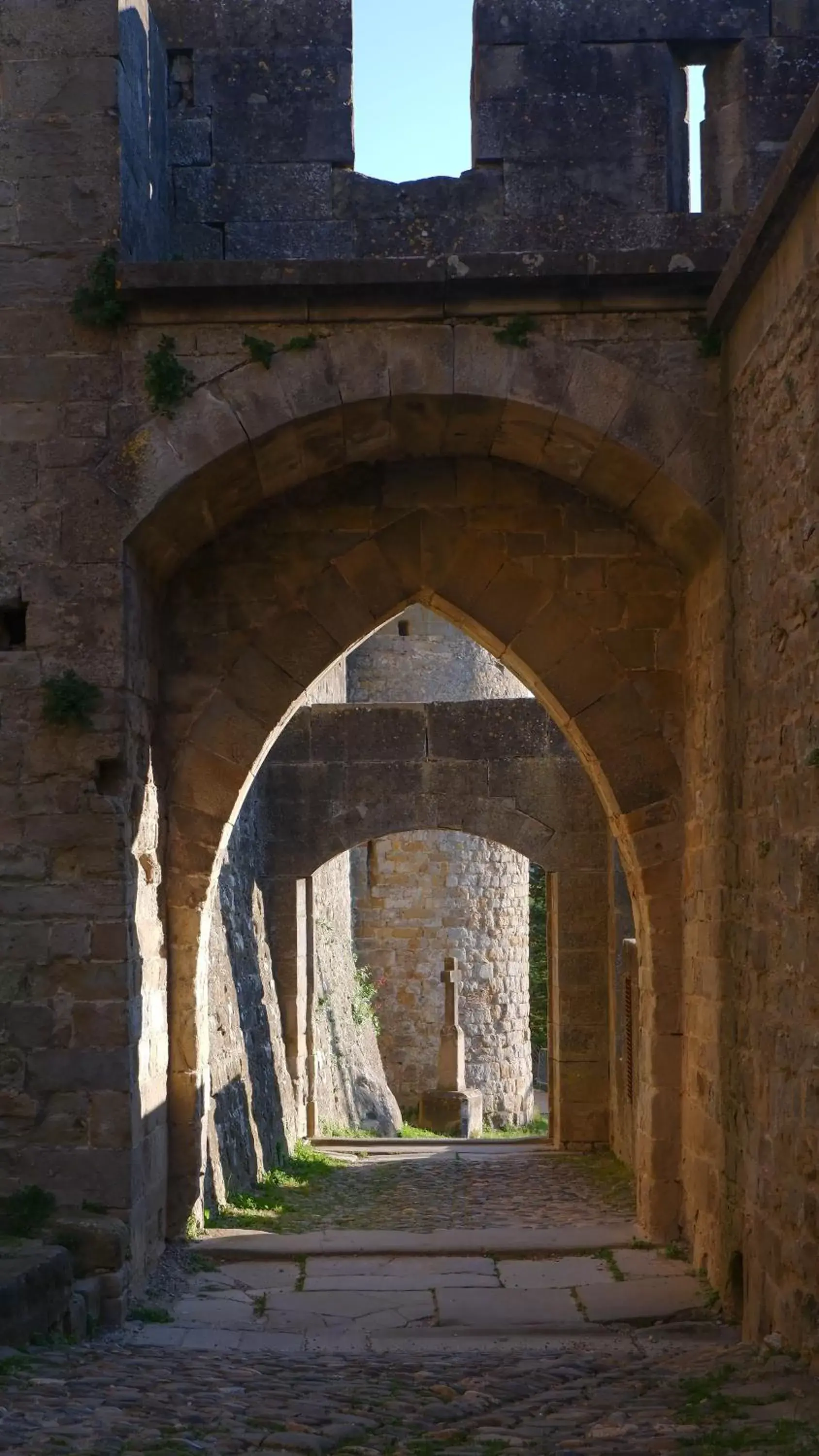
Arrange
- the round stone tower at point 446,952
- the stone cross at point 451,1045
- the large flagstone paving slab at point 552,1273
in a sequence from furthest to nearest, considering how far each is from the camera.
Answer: the round stone tower at point 446,952
the stone cross at point 451,1045
the large flagstone paving slab at point 552,1273

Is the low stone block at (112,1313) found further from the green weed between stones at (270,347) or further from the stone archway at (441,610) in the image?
the green weed between stones at (270,347)

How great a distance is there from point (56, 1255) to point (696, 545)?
3720 mm

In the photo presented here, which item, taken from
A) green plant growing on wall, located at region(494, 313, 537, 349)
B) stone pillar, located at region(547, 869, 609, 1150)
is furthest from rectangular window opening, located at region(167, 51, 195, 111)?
stone pillar, located at region(547, 869, 609, 1150)

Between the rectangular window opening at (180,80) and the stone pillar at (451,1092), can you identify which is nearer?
the rectangular window opening at (180,80)

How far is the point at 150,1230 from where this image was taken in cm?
664

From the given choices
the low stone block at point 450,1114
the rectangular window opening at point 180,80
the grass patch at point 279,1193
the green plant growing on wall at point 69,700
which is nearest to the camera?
the green plant growing on wall at point 69,700

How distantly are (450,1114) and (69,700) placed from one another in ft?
32.9

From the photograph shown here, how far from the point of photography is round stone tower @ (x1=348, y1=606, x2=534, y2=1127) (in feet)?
55.9

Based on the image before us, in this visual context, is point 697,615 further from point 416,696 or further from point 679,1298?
point 416,696

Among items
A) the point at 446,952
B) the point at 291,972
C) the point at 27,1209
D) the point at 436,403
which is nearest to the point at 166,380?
the point at 436,403

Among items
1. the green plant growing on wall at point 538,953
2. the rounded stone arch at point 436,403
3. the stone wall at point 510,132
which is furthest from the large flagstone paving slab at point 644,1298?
the green plant growing on wall at point 538,953

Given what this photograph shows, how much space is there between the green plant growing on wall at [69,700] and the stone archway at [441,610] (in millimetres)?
687

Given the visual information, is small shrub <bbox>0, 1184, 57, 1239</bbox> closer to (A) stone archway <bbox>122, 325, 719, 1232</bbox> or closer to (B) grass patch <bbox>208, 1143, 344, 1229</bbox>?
(A) stone archway <bbox>122, 325, 719, 1232</bbox>

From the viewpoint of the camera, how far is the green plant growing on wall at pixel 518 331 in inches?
253
